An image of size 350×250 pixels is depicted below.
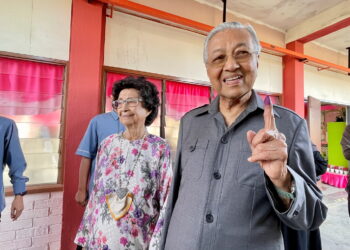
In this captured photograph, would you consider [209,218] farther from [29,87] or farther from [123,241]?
[29,87]

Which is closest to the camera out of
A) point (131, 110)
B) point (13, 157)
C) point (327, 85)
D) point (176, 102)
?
point (131, 110)

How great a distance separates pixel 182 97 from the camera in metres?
3.41

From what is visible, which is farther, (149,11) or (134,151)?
(149,11)

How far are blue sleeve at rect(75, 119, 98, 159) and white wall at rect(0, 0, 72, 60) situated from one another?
1.05 m

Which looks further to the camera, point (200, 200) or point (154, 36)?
point (154, 36)

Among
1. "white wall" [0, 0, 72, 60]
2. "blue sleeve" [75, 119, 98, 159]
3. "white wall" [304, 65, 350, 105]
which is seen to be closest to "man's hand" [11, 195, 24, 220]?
"blue sleeve" [75, 119, 98, 159]

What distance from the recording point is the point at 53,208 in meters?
2.26

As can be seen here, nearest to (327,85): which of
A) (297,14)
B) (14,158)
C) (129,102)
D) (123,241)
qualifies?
(297,14)

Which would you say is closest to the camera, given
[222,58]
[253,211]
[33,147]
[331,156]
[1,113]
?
[253,211]

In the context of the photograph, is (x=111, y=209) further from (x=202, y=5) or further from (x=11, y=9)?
(x=202, y=5)

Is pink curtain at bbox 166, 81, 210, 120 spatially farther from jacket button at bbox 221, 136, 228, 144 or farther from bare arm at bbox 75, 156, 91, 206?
jacket button at bbox 221, 136, 228, 144

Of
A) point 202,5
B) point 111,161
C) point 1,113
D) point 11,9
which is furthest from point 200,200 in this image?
point 202,5

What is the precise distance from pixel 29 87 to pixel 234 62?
240 cm

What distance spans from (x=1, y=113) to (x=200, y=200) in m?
2.40
